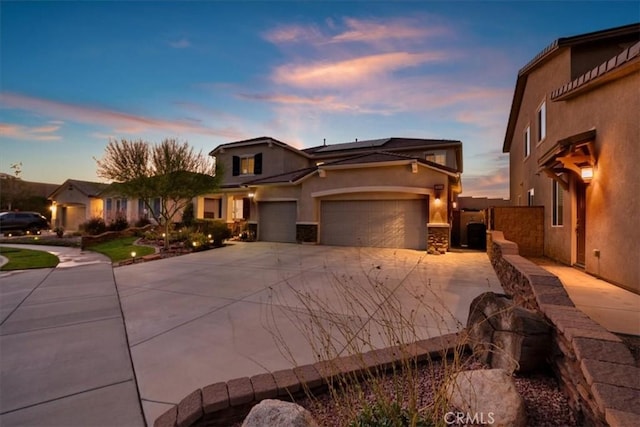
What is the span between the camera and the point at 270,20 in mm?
8133

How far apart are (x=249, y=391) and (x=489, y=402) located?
1.79m

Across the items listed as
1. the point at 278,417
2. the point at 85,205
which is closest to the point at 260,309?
the point at 278,417

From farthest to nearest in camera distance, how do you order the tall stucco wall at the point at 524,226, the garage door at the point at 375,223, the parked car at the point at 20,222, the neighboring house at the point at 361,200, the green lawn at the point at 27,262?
the parked car at the point at 20,222 → the garage door at the point at 375,223 → the neighboring house at the point at 361,200 → the tall stucco wall at the point at 524,226 → the green lawn at the point at 27,262

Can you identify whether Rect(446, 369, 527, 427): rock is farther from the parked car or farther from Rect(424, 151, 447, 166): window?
the parked car

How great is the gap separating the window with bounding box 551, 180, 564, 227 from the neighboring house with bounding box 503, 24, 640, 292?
0.10 ft

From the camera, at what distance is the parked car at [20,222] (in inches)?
802

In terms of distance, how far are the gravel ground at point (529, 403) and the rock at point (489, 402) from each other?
0.60ft

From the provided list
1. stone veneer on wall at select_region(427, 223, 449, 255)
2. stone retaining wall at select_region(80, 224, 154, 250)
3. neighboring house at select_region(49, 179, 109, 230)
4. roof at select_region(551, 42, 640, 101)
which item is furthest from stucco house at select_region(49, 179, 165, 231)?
roof at select_region(551, 42, 640, 101)

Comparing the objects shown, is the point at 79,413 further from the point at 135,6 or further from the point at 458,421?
the point at 135,6

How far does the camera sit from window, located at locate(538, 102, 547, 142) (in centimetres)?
879

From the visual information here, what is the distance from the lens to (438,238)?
11125 millimetres

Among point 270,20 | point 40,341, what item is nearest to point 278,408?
point 40,341

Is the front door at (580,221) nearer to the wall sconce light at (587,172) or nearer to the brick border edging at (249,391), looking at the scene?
the wall sconce light at (587,172)

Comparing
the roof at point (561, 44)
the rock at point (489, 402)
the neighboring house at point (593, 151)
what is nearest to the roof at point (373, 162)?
the neighboring house at point (593, 151)
